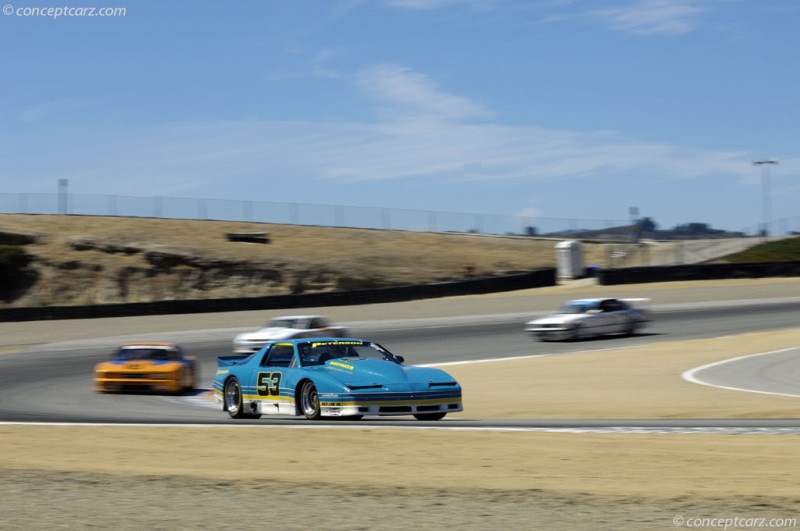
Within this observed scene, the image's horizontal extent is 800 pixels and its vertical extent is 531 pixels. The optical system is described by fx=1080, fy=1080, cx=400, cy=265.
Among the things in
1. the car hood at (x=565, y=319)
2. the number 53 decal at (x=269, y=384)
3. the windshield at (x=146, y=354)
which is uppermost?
the car hood at (x=565, y=319)

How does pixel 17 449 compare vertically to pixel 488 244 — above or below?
below

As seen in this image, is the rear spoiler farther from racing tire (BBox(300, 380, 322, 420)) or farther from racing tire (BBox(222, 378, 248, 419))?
racing tire (BBox(300, 380, 322, 420))

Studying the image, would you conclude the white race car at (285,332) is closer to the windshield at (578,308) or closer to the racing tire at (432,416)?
the windshield at (578,308)

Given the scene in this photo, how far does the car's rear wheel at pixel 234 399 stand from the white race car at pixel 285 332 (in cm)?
1136

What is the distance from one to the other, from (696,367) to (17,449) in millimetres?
14585

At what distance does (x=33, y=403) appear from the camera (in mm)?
17500

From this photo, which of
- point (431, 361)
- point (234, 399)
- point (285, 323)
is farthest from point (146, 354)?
point (431, 361)

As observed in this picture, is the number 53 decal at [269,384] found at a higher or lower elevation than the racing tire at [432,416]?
higher

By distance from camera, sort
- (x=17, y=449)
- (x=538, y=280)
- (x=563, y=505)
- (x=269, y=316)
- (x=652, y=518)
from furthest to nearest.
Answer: (x=538, y=280)
(x=269, y=316)
(x=17, y=449)
(x=563, y=505)
(x=652, y=518)

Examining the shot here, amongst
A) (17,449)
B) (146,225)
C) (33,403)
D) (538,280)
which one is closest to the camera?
(17,449)

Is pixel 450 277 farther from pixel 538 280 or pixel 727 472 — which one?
pixel 727 472

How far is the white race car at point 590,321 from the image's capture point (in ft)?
100

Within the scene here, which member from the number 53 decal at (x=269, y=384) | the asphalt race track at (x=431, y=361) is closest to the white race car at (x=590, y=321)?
the asphalt race track at (x=431, y=361)

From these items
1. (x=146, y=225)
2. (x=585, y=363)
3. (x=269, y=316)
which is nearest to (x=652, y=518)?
(x=585, y=363)
